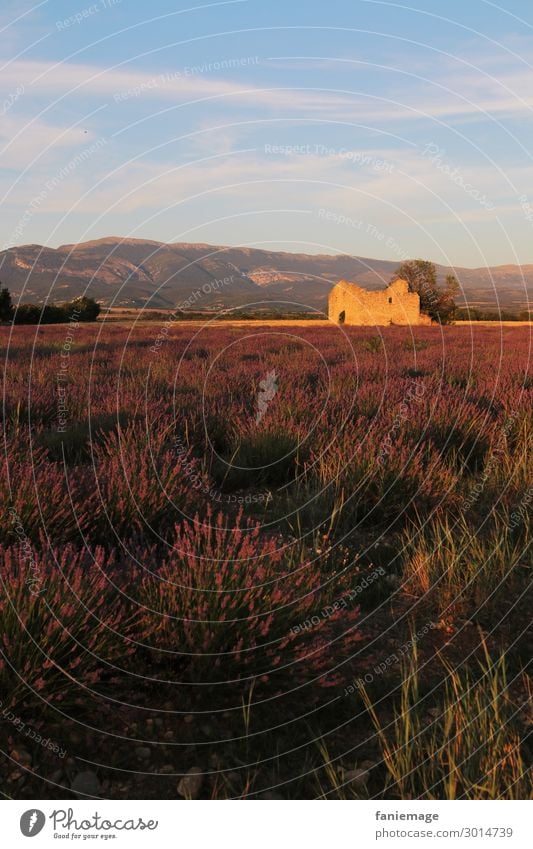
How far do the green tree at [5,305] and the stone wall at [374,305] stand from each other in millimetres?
15225

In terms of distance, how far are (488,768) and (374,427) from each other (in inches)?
142

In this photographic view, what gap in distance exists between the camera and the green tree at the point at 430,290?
130 ft

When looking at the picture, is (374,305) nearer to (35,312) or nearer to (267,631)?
(35,312)

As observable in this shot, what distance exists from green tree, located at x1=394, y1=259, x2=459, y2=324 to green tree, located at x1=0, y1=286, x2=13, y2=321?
2319 centimetres

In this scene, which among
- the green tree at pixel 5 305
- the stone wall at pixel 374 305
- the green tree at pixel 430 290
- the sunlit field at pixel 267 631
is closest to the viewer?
the sunlit field at pixel 267 631

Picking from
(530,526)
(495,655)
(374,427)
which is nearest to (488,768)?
(495,655)

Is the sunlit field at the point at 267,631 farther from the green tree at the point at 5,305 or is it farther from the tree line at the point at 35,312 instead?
the green tree at the point at 5,305

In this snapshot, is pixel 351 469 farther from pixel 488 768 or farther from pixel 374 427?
pixel 488 768

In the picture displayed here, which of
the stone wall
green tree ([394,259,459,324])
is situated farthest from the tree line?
green tree ([394,259,459,324])

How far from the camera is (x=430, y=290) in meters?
40.7

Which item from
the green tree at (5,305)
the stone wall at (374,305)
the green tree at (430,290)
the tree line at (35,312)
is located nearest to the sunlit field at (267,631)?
the tree line at (35,312)

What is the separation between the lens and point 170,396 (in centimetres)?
755

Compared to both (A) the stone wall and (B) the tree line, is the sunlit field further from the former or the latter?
(A) the stone wall

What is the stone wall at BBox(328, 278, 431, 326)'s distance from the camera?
3216 cm
